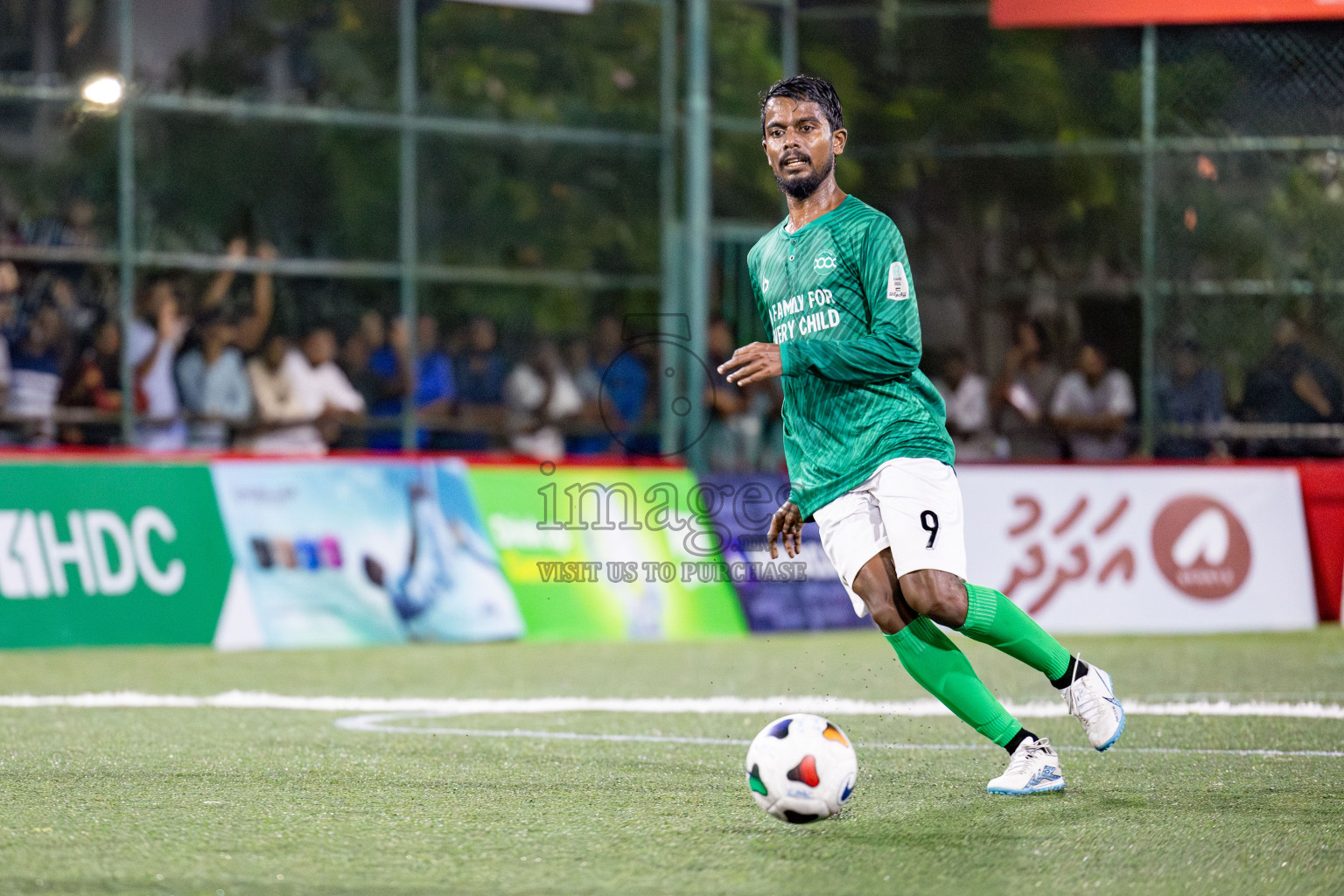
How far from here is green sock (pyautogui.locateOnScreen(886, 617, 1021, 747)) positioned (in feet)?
18.2

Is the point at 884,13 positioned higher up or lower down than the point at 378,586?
higher up

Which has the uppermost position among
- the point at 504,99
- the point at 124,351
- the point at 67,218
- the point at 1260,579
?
the point at 504,99

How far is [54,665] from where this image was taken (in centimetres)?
1048

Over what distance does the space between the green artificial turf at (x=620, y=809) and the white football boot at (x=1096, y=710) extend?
19cm

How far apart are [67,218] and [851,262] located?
10.3m

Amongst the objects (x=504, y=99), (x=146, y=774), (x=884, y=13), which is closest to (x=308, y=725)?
(x=146, y=774)

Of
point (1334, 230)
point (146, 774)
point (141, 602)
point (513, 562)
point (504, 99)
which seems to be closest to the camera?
point (146, 774)

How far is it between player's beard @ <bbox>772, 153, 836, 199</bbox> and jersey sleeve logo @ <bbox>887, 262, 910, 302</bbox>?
392 mm

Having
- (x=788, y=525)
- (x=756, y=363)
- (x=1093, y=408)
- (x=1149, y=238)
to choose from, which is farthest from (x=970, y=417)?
(x=756, y=363)

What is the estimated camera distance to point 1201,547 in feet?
43.9

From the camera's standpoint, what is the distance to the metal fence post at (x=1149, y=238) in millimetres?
15680

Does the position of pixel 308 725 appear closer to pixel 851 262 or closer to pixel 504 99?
pixel 851 262

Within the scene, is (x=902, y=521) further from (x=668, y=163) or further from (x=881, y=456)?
(x=668, y=163)

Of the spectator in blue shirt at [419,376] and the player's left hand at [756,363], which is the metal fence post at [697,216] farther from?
the player's left hand at [756,363]
